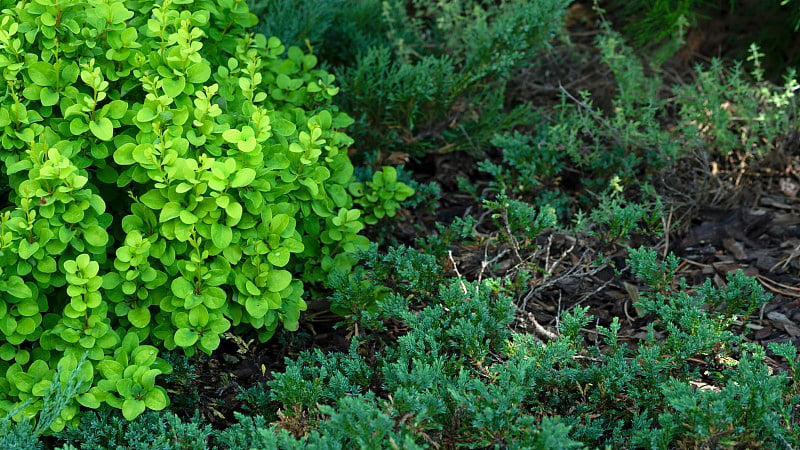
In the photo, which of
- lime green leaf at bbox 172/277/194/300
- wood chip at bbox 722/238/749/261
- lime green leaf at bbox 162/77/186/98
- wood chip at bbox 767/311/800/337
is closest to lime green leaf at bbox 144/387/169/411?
lime green leaf at bbox 172/277/194/300

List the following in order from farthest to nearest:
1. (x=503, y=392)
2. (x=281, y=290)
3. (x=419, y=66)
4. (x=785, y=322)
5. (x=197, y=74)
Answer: (x=419, y=66) < (x=785, y=322) < (x=281, y=290) < (x=197, y=74) < (x=503, y=392)

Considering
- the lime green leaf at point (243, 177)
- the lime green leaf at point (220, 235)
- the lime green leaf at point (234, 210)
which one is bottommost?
the lime green leaf at point (220, 235)

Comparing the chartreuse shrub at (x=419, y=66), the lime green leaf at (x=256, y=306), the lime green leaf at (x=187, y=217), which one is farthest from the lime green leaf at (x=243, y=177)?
the chartreuse shrub at (x=419, y=66)

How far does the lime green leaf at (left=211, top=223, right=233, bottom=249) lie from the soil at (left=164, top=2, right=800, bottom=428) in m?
0.42

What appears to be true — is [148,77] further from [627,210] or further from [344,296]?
[627,210]

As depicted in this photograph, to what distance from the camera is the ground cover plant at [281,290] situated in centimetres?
198

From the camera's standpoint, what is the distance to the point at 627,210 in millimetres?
2742

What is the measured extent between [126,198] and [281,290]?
1.85 ft

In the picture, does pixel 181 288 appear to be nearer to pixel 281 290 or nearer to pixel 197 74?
pixel 281 290

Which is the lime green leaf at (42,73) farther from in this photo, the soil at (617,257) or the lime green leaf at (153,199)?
the soil at (617,257)

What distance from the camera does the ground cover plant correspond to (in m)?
1.98

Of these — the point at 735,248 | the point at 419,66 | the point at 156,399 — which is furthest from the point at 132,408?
the point at 735,248

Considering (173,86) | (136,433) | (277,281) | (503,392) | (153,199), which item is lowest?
(136,433)

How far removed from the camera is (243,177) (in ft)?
6.86
